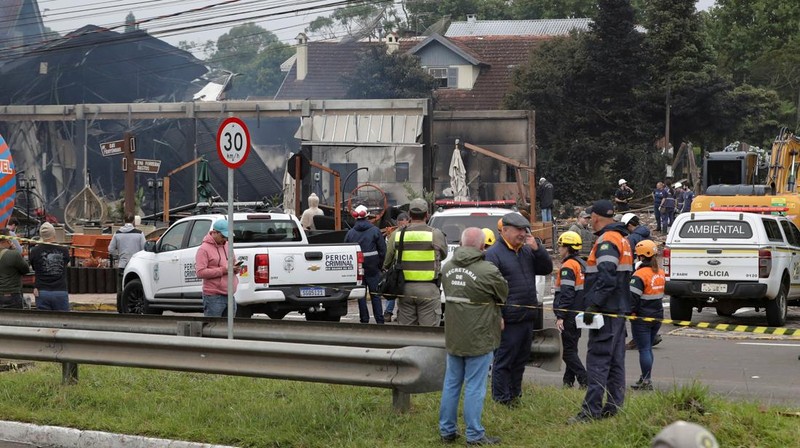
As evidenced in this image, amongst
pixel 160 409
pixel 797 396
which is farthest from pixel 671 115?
pixel 160 409

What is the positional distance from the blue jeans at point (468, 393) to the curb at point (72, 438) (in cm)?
165

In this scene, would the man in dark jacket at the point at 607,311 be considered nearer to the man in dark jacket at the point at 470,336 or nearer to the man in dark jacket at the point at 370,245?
the man in dark jacket at the point at 470,336

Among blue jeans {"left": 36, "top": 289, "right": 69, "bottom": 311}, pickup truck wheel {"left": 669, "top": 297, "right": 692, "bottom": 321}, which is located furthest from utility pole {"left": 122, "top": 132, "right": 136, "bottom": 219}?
pickup truck wheel {"left": 669, "top": 297, "right": 692, "bottom": 321}

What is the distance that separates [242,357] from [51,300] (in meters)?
6.71

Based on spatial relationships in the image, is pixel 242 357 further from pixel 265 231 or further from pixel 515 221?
pixel 265 231

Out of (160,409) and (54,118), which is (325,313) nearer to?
(160,409)

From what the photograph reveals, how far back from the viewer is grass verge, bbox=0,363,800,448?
8219 millimetres

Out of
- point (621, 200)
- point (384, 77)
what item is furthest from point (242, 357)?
point (384, 77)

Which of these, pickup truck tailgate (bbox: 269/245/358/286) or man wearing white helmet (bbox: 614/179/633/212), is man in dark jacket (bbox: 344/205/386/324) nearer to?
pickup truck tailgate (bbox: 269/245/358/286)

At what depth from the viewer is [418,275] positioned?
1348 centimetres

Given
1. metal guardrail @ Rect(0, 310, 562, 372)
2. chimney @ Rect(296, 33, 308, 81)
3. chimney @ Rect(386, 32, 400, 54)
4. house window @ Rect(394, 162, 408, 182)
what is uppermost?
chimney @ Rect(386, 32, 400, 54)

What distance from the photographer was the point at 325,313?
1856cm

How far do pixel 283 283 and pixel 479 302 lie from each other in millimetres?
8890

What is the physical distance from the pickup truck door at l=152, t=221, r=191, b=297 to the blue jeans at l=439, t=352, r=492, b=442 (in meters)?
10.5
